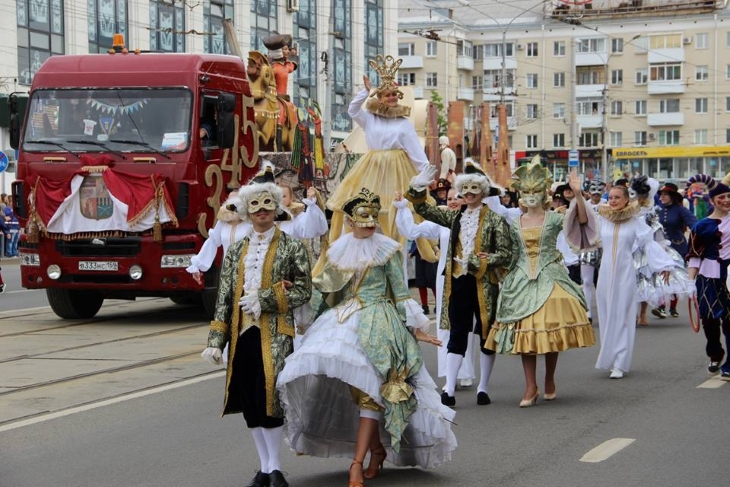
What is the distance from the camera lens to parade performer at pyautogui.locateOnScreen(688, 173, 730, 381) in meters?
11.9

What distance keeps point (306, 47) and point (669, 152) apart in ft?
128

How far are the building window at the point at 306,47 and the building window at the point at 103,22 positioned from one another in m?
12.4

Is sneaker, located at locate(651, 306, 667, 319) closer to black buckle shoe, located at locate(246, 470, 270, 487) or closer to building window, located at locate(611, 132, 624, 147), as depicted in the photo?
black buckle shoe, located at locate(246, 470, 270, 487)

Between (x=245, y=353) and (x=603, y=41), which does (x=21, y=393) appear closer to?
(x=245, y=353)

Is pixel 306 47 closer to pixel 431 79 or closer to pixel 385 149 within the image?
pixel 431 79

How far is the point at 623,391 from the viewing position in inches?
440

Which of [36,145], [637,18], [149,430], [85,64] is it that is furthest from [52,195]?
[637,18]

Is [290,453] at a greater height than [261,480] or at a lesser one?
lesser

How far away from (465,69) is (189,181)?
8041 centimetres

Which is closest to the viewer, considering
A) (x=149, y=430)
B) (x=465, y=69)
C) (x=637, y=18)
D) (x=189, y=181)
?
(x=149, y=430)

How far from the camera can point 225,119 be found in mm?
16328

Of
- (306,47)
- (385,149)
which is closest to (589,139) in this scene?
(306,47)

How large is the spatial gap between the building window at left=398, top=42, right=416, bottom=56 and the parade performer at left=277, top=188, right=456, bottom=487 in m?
87.5

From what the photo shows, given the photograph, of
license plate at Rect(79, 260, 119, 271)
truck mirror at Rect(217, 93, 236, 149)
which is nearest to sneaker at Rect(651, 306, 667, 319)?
truck mirror at Rect(217, 93, 236, 149)
